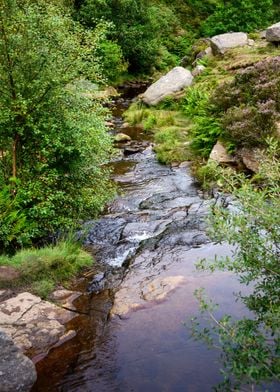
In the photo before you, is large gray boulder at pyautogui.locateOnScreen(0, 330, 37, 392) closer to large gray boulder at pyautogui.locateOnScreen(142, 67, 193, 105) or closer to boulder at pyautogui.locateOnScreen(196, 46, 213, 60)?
large gray boulder at pyautogui.locateOnScreen(142, 67, 193, 105)

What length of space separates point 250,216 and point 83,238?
18.6ft

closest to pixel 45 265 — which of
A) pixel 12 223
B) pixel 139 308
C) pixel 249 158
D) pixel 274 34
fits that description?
pixel 12 223

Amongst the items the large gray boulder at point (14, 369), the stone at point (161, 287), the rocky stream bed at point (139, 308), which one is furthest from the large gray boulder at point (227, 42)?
the large gray boulder at point (14, 369)

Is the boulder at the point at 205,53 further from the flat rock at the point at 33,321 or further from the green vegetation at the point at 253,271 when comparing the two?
the green vegetation at the point at 253,271

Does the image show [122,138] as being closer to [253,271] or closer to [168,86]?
[168,86]

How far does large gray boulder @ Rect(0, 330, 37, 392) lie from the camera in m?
5.43

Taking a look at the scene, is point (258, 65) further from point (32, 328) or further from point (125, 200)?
point (32, 328)

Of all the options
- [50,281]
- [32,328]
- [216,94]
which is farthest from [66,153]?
[216,94]

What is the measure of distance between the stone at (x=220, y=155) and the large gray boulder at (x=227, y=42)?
1272 centimetres

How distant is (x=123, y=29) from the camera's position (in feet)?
98.9

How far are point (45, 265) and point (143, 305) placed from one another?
1.98 m

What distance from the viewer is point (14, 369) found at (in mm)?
5566

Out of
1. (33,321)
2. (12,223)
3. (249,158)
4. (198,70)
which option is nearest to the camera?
(33,321)

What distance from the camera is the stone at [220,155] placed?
14.1 metres
